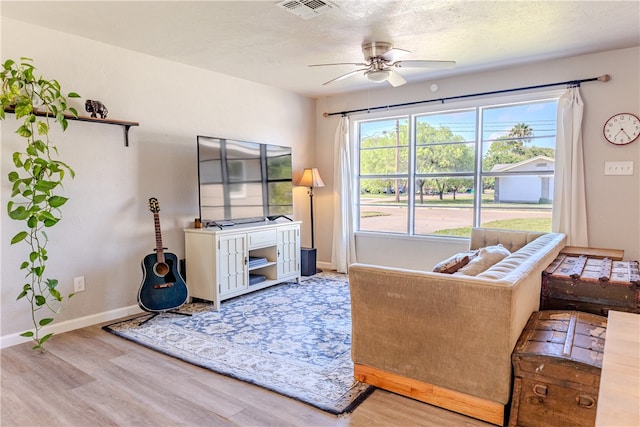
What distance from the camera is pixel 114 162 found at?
354 cm

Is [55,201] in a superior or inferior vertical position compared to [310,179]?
inferior

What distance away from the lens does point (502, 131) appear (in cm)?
441

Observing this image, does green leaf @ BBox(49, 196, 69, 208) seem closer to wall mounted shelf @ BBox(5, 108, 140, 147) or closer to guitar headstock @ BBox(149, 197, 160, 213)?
wall mounted shelf @ BBox(5, 108, 140, 147)

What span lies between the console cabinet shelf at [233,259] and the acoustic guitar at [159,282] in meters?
0.30

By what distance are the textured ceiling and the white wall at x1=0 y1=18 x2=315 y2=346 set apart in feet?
0.65

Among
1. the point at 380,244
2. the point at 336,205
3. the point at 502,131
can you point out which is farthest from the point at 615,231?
the point at 336,205

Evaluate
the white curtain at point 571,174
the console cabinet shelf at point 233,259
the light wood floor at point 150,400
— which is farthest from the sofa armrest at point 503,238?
the light wood floor at point 150,400

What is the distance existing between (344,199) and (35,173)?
11.5 ft

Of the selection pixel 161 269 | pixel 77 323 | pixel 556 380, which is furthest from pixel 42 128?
pixel 556 380

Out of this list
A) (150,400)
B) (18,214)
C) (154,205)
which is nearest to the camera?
(150,400)

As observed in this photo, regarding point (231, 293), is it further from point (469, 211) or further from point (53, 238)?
point (469, 211)

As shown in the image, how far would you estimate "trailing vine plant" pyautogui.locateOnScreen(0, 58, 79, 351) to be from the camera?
274 cm

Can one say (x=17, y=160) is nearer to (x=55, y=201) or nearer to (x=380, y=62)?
(x=55, y=201)

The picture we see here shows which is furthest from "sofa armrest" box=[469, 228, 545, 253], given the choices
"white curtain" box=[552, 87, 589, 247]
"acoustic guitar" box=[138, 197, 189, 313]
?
"acoustic guitar" box=[138, 197, 189, 313]
